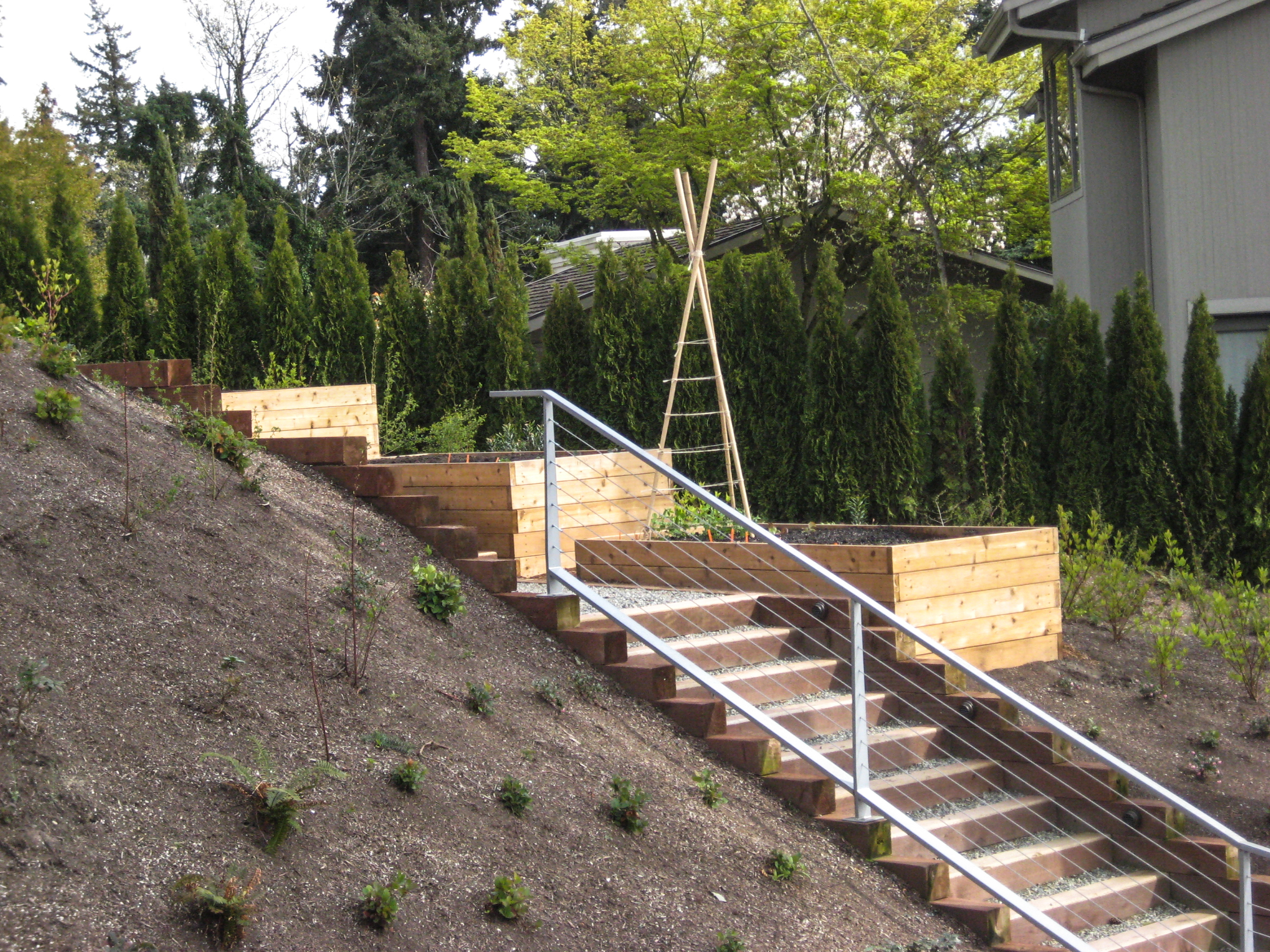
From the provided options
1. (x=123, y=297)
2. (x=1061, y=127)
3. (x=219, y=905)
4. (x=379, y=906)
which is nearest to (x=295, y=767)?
(x=379, y=906)

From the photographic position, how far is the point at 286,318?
36.9ft

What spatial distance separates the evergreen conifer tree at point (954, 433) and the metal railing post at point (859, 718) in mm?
5152

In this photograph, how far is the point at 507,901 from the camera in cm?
376

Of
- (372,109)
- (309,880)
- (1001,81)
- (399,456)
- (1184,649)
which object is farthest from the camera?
(372,109)

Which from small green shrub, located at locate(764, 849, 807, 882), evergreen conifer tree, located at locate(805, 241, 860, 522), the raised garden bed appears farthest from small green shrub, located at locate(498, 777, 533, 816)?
evergreen conifer tree, located at locate(805, 241, 860, 522)

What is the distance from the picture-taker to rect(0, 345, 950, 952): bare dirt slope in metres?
3.37

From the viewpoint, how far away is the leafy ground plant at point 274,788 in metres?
3.59

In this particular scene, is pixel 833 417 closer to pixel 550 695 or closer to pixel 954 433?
pixel 954 433

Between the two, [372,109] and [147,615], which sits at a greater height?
[372,109]

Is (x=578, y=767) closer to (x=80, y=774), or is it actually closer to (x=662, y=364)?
(x=80, y=774)

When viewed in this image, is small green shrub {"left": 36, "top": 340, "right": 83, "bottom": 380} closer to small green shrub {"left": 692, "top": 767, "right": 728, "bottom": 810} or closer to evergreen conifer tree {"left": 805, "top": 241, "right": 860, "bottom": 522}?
small green shrub {"left": 692, "top": 767, "right": 728, "bottom": 810}

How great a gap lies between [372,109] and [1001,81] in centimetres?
1594

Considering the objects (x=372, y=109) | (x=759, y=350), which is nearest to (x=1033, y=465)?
(x=759, y=350)

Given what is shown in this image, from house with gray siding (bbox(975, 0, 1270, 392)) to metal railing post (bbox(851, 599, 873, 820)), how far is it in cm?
726
